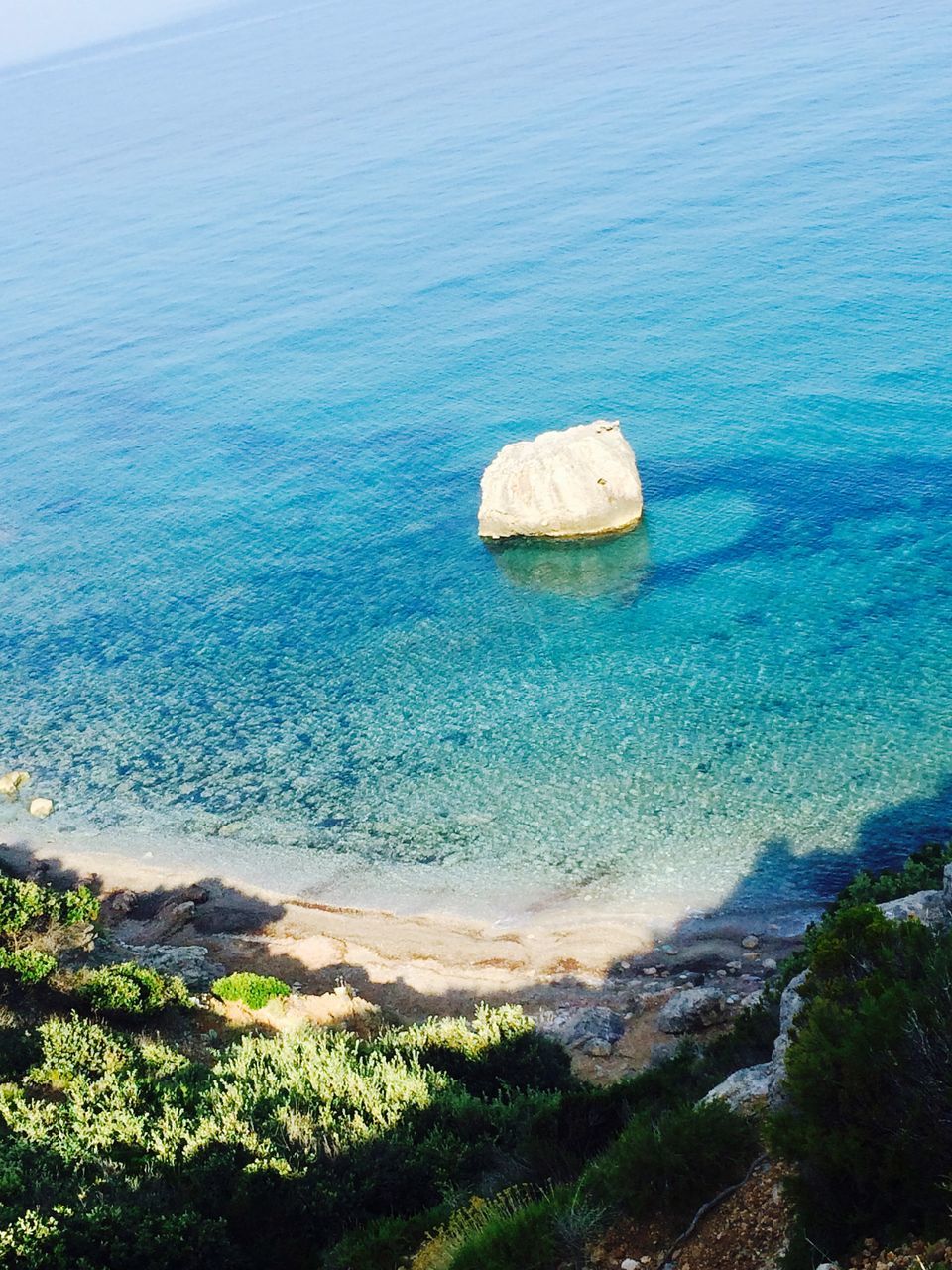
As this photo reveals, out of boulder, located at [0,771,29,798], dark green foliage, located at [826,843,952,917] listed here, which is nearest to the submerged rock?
boulder, located at [0,771,29,798]

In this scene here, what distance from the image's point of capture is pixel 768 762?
3038 cm

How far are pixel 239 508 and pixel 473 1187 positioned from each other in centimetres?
4382

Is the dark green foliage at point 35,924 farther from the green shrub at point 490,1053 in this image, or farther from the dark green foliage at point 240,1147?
the green shrub at point 490,1053

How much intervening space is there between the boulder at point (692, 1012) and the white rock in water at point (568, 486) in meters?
25.4

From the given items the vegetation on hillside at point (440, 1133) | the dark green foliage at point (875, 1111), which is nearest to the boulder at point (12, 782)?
the vegetation on hillside at point (440, 1133)

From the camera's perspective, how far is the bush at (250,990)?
22.6 meters

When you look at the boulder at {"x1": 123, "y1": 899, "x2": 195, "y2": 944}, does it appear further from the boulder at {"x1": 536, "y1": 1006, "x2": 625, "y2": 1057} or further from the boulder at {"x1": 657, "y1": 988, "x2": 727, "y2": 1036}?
the boulder at {"x1": 657, "y1": 988, "x2": 727, "y2": 1036}

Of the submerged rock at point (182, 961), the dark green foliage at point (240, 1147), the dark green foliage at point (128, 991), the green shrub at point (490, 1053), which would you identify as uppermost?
the dark green foliage at point (240, 1147)

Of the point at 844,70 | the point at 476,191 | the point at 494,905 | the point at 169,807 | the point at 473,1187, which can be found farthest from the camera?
the point at 844,70

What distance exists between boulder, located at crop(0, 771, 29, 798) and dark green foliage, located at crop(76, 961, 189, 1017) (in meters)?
15.0

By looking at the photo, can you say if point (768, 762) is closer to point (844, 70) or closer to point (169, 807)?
point (169, 807)

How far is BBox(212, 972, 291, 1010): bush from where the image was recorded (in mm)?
22594

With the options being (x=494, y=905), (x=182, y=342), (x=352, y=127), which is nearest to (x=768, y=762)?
(x=494, y=905)

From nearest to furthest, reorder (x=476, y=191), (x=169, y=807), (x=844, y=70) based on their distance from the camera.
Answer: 1. (x=169, y=807)
2. (x=476, y=191)
3. (x=844, y=70)
